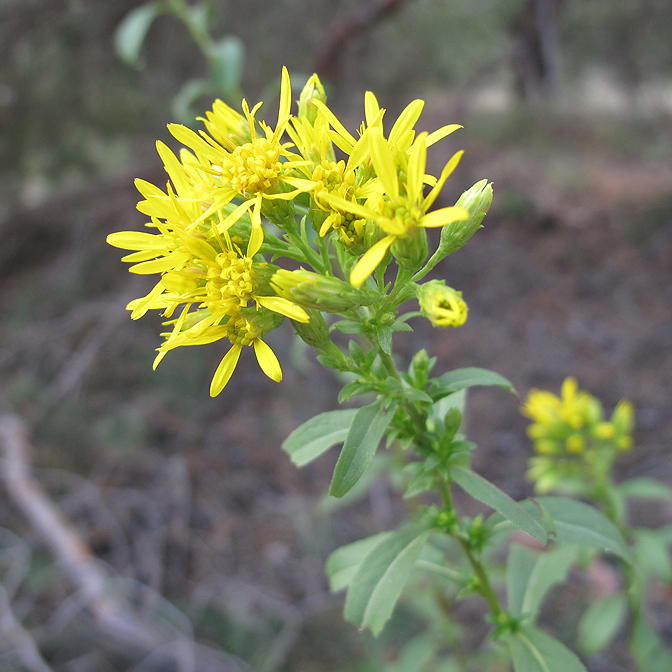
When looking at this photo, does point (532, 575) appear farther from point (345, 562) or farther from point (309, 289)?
point (309, 289)

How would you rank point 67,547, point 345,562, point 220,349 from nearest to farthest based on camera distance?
point 345,562, point 67,547, point 220,349

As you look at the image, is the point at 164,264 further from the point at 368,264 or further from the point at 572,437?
the point at 572,437

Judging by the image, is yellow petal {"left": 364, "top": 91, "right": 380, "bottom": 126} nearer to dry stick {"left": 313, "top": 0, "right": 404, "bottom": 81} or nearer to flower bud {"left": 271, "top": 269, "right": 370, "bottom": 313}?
flower bud {"left": 271, "top": 269, "right": 370, "bottom": 313}

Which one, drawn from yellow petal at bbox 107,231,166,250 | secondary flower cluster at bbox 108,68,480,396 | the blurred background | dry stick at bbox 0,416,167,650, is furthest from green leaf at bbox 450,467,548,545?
dry stick at bbox 0,416,167,650

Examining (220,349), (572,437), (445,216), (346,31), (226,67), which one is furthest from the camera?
(220,349)

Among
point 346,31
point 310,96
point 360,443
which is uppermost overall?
point 346,31

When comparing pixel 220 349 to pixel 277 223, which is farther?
pixel 220 349

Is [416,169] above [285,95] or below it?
below

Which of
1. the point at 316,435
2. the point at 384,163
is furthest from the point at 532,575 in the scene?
the point at 384,163
